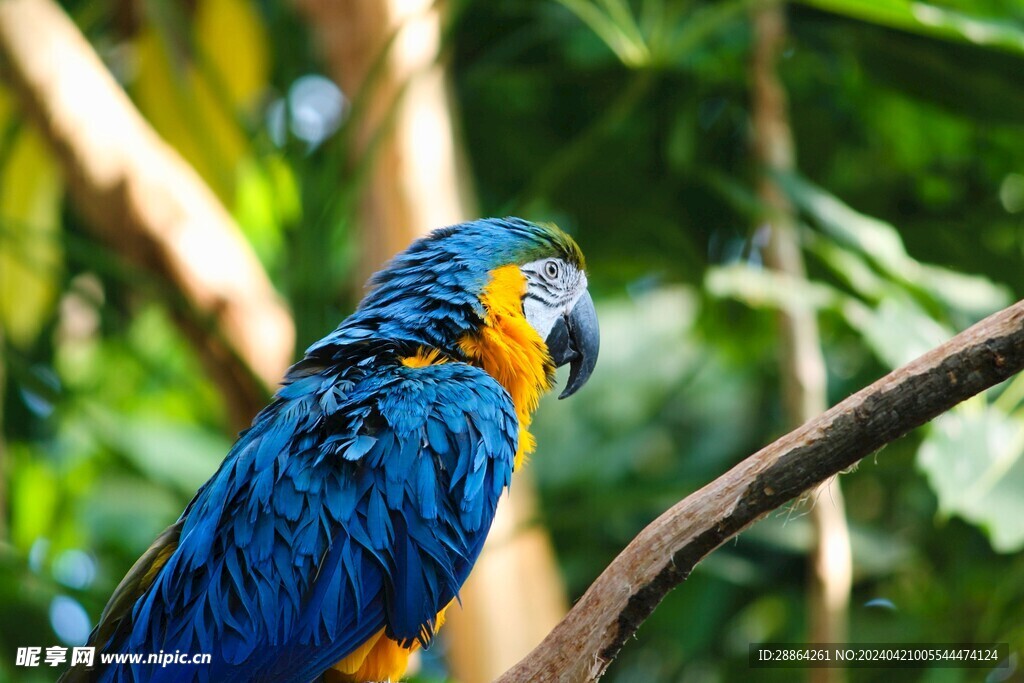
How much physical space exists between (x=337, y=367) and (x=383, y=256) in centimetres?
97

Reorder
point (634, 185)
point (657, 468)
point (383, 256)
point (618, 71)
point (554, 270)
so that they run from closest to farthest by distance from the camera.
Answer: point (554, 270)
point (383, 256)
point (634, 185)
point (618, 71)
point (657, 468)

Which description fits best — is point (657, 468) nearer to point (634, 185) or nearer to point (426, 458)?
point (634, 185)

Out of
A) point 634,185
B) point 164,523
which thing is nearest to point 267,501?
point 634,185

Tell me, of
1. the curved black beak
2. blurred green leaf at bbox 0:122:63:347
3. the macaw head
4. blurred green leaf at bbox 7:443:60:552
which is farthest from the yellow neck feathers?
blurred green leaf at bbox 7:443:60:552

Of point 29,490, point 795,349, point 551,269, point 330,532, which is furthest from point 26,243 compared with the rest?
point 795,349

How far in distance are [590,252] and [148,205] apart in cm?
125

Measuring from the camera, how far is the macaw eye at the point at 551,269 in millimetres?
2061

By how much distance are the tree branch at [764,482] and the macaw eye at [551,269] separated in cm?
79

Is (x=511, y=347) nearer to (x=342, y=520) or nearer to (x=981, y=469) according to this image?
(x=342, y=520)

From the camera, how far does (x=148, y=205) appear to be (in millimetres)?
2617

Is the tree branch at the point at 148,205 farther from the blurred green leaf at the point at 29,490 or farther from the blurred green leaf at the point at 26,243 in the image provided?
the blurred green leaf at the point at 29,490

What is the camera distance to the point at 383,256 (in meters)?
2.71

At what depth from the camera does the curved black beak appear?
2.12 m

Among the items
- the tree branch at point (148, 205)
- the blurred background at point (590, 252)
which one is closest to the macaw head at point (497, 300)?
the blurred background at point (590, 252)
